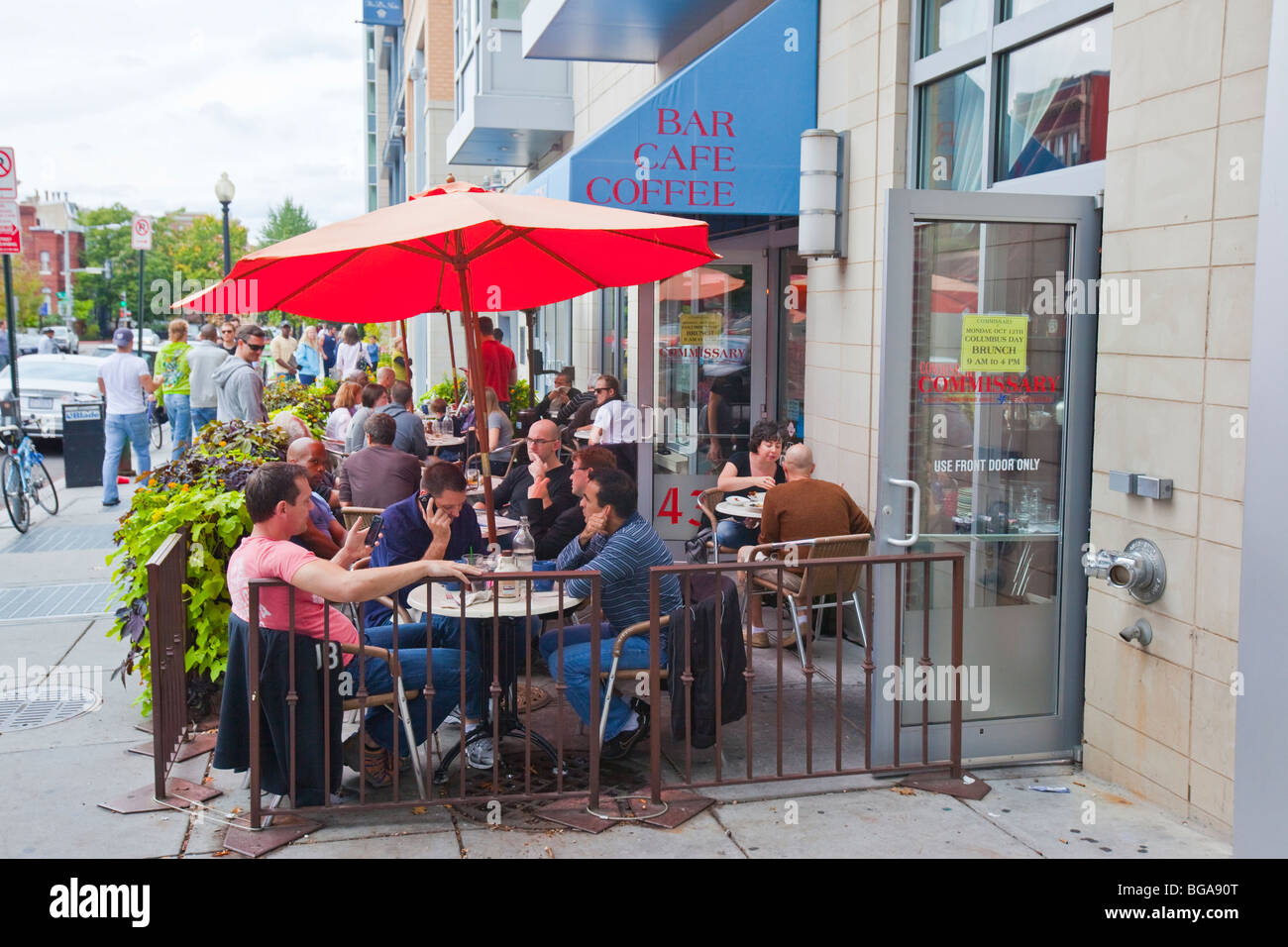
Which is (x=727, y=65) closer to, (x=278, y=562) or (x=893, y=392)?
(x=893, y=392)

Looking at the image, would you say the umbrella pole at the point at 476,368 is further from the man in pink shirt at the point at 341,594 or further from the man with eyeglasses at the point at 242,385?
the man with eyeglasses at the point at 242,385

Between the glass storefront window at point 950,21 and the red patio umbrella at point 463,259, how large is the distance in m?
1.95

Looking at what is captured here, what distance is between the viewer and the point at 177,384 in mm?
14055

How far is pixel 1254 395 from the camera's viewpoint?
12.6ft

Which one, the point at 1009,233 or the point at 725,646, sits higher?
the point at 1009,233

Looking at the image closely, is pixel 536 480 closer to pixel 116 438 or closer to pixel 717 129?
pixel 717 129

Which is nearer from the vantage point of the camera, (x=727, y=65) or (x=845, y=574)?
(x=845, y=574)

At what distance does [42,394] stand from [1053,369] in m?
17.1

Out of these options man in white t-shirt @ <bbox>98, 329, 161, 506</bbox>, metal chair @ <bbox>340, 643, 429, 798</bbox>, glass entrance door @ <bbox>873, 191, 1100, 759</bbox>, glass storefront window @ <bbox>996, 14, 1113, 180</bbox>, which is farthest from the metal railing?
man in white t-shirt @ <bbox>98, 329, 161, 506</bbox>

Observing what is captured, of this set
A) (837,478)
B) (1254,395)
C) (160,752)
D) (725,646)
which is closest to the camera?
(1254,395)

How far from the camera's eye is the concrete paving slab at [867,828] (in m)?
4.44

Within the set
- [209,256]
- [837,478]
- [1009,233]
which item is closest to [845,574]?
[837,478]

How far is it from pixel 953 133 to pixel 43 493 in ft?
37.3

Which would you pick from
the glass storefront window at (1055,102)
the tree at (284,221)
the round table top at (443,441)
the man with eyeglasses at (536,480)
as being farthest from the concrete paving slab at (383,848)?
the tree at (284,221)
